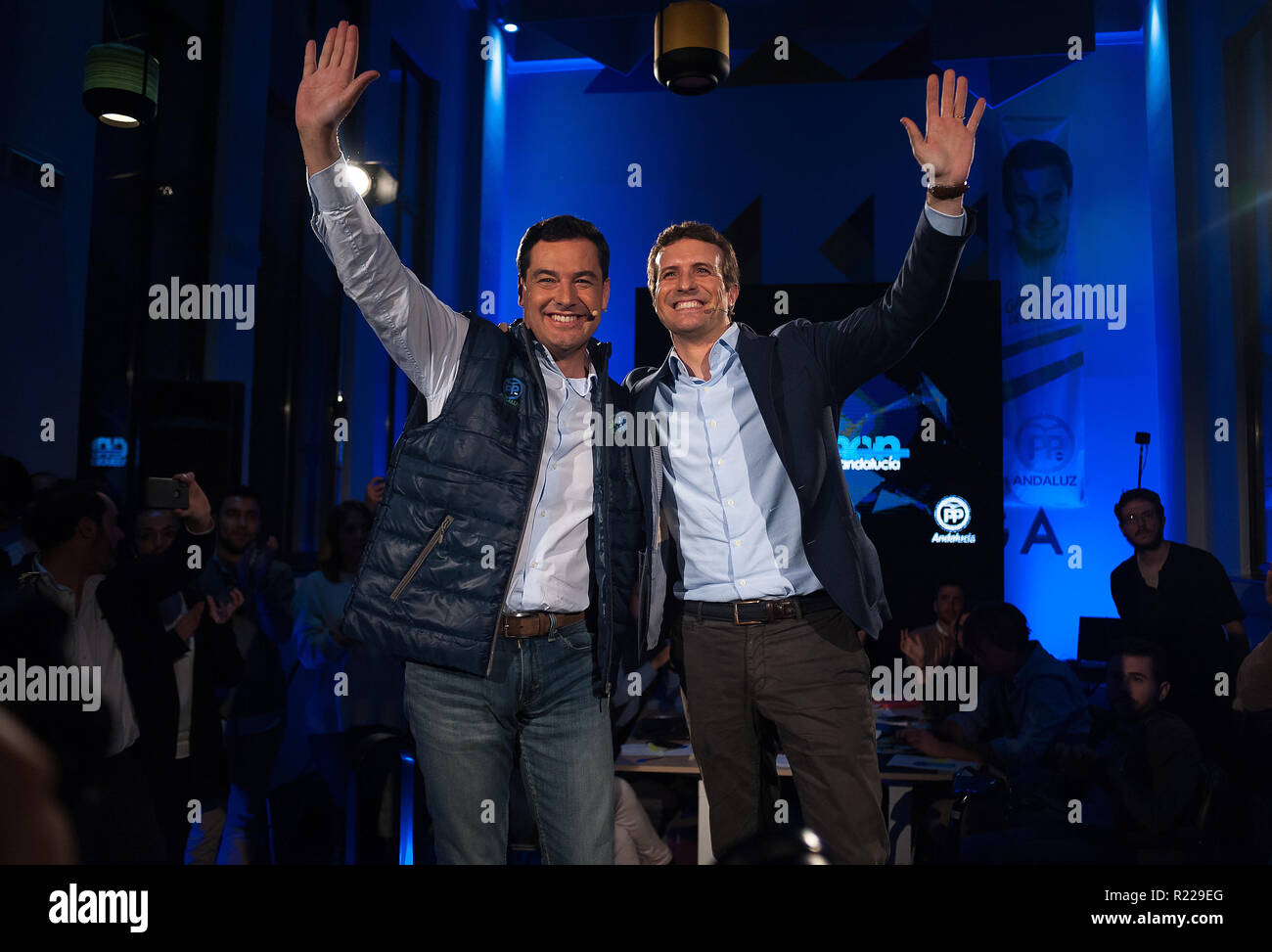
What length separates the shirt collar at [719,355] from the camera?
7.31 ft

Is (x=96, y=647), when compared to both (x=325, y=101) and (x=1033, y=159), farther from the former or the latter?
(x=1033, y=159)

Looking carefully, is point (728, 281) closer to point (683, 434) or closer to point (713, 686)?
point (683, 434)

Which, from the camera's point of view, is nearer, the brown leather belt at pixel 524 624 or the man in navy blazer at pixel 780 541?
the brown leather belt at pixel 524 624

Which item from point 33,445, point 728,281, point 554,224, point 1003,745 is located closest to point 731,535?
point 728,281

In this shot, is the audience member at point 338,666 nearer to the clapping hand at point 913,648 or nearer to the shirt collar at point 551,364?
the shirt collar at point 551,364

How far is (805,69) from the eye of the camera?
22.4 ft

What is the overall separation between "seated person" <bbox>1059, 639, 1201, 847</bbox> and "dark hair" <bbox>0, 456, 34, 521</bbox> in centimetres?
377

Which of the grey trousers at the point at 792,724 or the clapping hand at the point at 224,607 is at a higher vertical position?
the clapping hand at the point at 224,607

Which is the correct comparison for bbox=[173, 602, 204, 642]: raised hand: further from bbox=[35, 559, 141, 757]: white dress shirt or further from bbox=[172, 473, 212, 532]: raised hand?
bbox=[172, 473, 212, 532]: raised hand

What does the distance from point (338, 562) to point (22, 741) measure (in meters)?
3.65

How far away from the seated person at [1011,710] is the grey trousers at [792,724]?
1.42 meters

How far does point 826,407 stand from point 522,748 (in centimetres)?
103

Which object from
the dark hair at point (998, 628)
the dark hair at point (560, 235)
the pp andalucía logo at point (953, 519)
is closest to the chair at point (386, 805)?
the dark hair at point (560, 235)

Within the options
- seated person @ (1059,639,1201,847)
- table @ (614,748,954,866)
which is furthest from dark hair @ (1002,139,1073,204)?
table @ (614,748,954,866)
